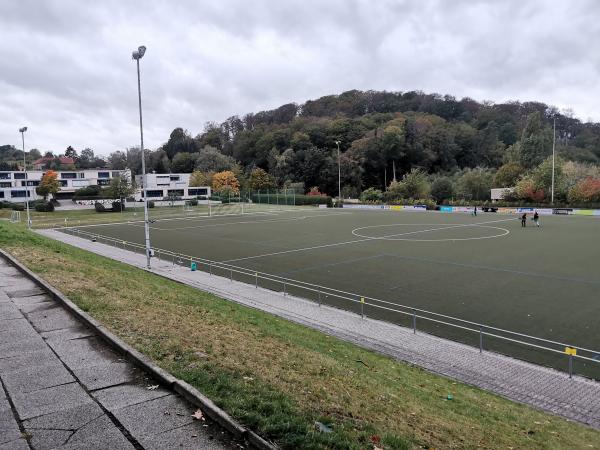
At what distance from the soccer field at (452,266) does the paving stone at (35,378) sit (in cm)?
948

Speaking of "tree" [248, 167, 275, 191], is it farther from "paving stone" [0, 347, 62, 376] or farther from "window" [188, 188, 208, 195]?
"paving stone" [0, 347, 62, 376]

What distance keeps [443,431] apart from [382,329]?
26.9 feet

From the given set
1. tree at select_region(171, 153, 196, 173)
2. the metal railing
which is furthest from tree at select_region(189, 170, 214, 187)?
the metal railing

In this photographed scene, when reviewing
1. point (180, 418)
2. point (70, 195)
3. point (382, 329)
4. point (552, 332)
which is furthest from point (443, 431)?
point (70, 195)

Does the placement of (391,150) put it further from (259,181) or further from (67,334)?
(67,334)

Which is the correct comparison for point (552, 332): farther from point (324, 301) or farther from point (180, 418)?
point (180, 418)

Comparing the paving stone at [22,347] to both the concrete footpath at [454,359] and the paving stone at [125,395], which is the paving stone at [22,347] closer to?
the paving stone at [125,395]

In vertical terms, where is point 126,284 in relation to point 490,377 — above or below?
above

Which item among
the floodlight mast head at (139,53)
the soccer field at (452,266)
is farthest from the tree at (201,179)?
the floodlight mast head at (139,53)

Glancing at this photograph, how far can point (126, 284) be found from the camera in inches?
622

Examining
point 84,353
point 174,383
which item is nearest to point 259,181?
point 84,353

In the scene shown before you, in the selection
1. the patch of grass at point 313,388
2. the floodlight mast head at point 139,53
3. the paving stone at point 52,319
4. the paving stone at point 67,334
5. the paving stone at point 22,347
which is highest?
the floodlight mast head at point 139,53

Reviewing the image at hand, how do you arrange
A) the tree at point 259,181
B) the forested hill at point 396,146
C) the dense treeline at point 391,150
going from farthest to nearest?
the tree at point 259,181, the forested hill at point 396,146, the dense treeline at point 391,150

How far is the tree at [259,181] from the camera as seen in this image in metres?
112
